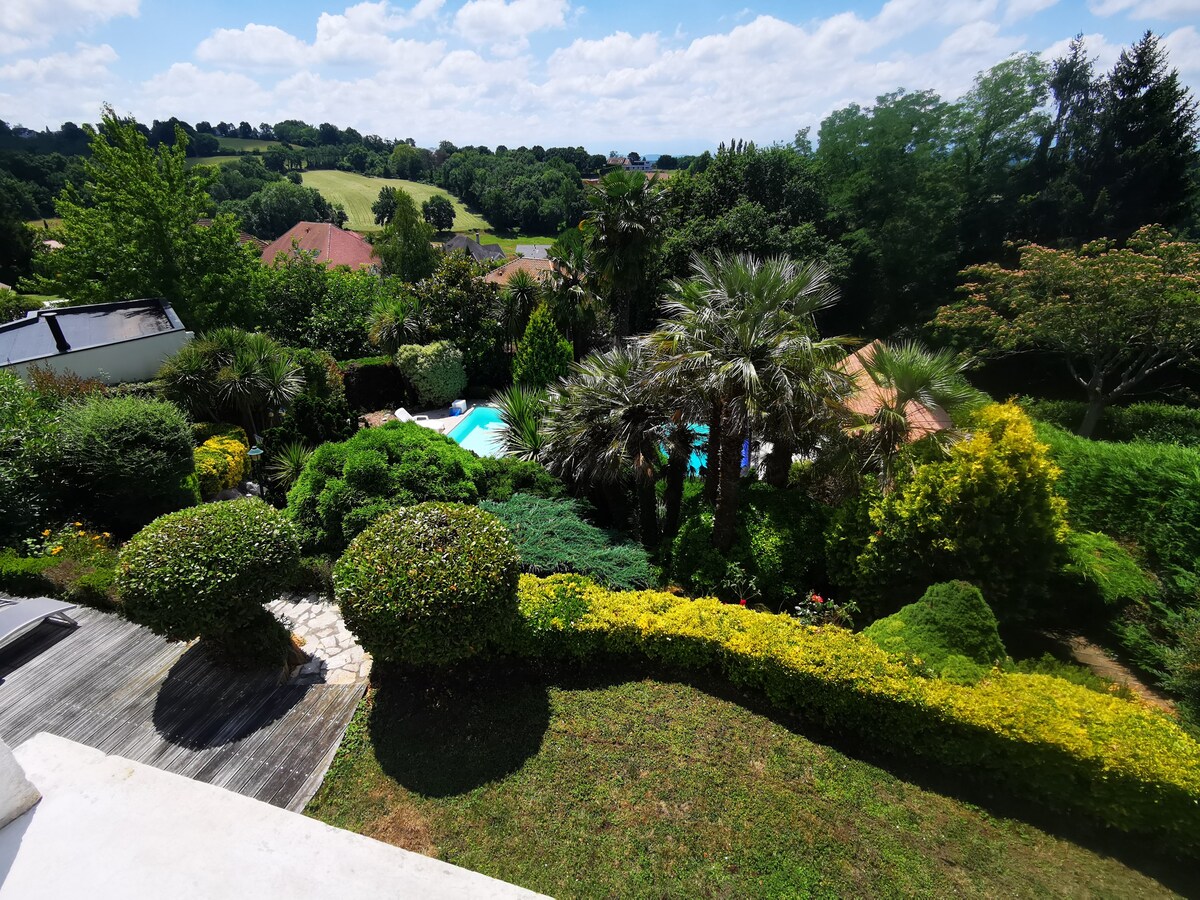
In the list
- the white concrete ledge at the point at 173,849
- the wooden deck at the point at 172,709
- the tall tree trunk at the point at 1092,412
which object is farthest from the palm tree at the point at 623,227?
the white concrete ledge at the point at 173,849

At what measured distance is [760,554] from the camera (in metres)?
8.37

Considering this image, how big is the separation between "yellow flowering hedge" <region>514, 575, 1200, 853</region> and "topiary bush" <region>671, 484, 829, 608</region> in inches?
52.0

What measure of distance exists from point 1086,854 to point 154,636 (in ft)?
35.3

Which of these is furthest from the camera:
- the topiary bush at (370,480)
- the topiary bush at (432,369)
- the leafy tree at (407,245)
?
the leafy tree at (407,245)

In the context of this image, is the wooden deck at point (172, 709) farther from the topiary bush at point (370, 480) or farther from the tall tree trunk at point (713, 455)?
the tall tree trunk at point (713, 455)

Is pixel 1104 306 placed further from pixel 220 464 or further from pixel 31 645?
pixel 31 645

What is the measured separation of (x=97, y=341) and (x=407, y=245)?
2488 cm

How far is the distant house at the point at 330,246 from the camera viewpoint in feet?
146

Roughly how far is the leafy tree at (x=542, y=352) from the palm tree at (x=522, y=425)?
579 cm

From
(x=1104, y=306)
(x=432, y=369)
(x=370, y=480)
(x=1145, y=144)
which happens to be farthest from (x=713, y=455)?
(x=1145, y=144)

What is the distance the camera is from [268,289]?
19266 millimetres

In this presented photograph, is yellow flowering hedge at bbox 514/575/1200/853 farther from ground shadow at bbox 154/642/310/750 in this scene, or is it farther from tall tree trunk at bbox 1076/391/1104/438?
tall tree trunk at bbox 1076/391/1104/438

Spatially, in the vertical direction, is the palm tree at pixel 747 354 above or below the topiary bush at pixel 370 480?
above

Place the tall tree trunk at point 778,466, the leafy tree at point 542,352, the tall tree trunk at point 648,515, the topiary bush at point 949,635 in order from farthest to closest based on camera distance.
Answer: the leafy tree at point 542,352 → the tall tree trunk at point 648,515 → the tall tree trunk at point 778,466 → the topiary bush at point 949,635
